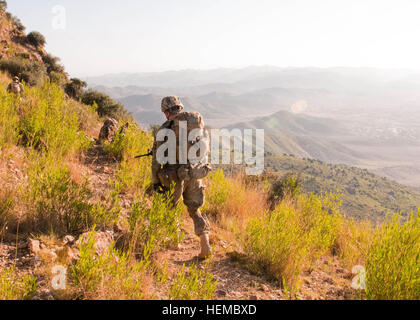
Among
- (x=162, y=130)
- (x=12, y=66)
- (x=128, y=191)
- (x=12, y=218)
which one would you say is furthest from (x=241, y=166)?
(x=12, y=66)

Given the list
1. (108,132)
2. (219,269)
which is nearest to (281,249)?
(219,269)

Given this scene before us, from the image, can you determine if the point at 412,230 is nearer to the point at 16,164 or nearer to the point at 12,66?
the point at 16,164

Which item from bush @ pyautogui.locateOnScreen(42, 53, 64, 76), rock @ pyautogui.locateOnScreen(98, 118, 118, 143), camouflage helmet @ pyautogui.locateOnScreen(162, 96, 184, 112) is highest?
bush @ pyautogui.locateOnScreen(42, 53, 64, 76)

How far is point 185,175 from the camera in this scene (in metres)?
3.94

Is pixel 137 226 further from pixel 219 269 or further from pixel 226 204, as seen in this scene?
pixel 226 204

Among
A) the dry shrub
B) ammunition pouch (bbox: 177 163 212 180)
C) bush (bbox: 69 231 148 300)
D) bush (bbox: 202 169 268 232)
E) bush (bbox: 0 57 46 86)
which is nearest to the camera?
bush (bbox: 69 231 148 300)

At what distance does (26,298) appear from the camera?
2.31m

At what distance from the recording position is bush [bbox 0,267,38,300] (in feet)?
7.23

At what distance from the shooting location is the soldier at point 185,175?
3.96 m

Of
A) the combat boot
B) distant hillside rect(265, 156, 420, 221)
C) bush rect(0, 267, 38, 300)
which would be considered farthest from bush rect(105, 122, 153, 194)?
distant hillside rect(265, 156, 420, 221)

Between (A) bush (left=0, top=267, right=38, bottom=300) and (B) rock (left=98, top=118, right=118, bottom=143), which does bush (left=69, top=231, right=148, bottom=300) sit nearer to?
(A) bush (left=0, top=267, right=38, bottom=300)

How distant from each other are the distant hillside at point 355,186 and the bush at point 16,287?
254ft

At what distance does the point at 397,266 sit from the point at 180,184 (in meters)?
2.96

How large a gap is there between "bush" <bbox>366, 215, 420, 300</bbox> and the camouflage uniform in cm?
229
